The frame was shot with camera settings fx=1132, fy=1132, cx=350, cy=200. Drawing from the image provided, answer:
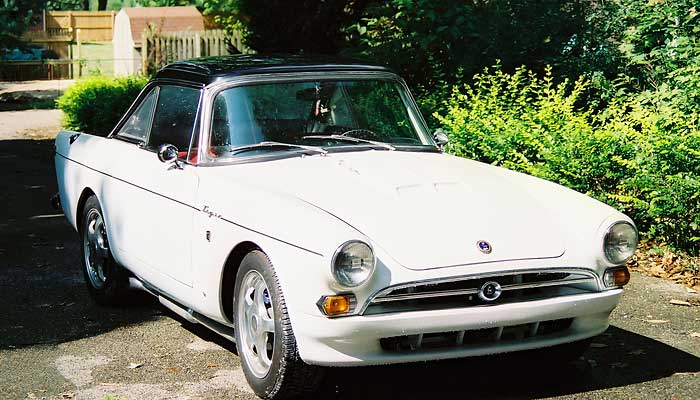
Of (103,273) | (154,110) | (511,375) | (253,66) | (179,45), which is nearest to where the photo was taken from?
(511,375)

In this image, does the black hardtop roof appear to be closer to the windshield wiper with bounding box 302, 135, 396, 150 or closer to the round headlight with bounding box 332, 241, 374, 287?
the windshield wiper with bounding box 302, 135, 396, 150

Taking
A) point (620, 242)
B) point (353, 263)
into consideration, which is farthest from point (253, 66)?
point (620, 242)

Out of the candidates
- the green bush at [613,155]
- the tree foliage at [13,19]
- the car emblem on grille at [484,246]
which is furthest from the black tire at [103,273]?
the tree foliage at [13,19]

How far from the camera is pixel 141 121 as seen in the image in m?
7.66

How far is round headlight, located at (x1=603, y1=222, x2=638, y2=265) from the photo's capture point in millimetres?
5711

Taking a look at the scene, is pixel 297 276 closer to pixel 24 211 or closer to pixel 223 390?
pixel 223 390

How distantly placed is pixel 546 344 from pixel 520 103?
580 centimetres

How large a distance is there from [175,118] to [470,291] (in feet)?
8.82

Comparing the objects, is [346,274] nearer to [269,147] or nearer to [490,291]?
[490,291]

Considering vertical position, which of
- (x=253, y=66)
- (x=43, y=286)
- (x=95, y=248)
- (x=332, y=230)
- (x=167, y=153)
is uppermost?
(x=253, y=66)

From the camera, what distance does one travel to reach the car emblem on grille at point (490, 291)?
532cm

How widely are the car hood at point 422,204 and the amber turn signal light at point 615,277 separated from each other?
0.31 metres

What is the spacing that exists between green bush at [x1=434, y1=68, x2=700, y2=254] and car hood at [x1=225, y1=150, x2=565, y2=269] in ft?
8.42

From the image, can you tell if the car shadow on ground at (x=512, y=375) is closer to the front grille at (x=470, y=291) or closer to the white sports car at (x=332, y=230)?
the white sports car at (x=332, y=230)
